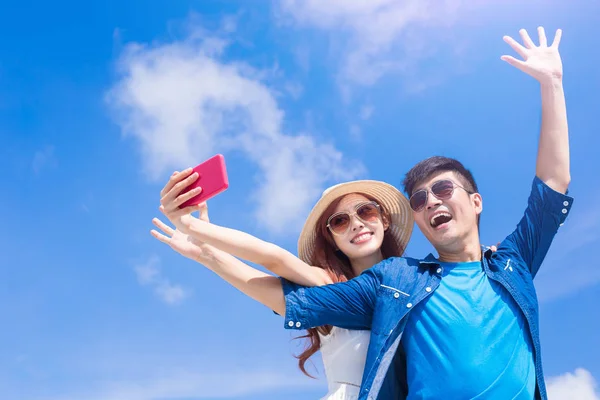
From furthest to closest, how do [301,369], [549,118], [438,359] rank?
[301,369] < [549,118] < [438,359]

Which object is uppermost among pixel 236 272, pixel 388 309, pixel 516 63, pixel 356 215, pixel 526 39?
pixel 526 39

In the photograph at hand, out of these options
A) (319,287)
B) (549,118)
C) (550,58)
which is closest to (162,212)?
(319,287)

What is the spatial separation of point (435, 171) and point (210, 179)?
7.52 feet

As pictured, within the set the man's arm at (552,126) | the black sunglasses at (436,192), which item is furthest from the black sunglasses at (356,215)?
the man's arm at (552,126)

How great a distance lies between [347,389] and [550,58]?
4.01 m

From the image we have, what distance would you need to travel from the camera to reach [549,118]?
5.71m

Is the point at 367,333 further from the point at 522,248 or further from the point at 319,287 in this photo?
the point at 522,248

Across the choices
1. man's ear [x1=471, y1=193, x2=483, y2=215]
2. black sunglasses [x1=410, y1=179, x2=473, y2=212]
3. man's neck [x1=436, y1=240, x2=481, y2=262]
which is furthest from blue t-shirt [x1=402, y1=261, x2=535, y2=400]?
man's ear [x1=471, y1=193, x2=483, y2=215]

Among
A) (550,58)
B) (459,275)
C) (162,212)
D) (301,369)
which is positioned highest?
(550,58)

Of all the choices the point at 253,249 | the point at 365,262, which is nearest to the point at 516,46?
the point at 365,262

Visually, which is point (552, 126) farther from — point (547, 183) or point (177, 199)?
point (177, 199)

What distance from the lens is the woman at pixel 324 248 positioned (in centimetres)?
525

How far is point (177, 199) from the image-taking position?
5234 millimetres

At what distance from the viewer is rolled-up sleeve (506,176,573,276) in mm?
5637
